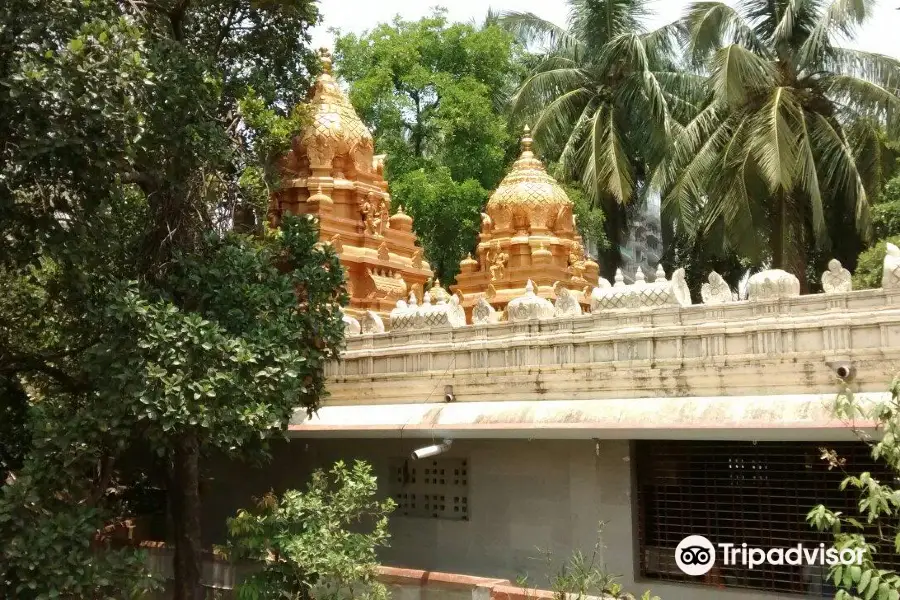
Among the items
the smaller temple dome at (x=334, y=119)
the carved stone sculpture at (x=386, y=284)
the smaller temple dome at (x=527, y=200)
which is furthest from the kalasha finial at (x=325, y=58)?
the smaller temple dome at (x=527, y=200)

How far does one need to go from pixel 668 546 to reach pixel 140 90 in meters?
7.46

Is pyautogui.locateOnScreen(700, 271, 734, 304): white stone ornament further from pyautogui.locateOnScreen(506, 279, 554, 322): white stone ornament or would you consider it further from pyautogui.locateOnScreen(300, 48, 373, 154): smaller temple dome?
pyautogui.locateOnScreen(300, 48, 373, 154): smaller temple dome

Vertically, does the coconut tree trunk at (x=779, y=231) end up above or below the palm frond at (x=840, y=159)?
below

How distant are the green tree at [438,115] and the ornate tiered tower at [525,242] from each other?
3.70 metres

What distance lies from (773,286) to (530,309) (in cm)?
332

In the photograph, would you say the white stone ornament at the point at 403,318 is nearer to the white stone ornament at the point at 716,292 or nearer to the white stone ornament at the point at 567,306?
the white stone ornament at the point at 567,306

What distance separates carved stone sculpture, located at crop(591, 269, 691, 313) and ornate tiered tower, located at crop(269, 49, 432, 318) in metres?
8.34

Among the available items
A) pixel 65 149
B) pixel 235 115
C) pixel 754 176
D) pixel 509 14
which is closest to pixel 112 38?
pixel 65 149

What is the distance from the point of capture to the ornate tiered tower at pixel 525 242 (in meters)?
22.1

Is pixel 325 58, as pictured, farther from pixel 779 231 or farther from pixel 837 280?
pixel 837 280

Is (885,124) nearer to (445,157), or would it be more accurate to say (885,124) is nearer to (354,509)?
(445,157)

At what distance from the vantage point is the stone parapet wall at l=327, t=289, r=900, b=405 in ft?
32.3

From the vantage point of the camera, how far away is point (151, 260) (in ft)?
35.2

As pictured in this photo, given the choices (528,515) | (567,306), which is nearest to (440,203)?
(567,306)
